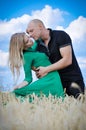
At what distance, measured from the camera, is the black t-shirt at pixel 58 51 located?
1.70 m

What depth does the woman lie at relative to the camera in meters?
1.71

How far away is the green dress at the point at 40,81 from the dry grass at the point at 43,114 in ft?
0.11

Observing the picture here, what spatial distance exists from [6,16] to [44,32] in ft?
0.55

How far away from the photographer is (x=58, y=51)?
1700 mm

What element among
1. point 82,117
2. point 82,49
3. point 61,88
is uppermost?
point 82,49

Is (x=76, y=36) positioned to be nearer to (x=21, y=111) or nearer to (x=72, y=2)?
(x=72, y=2)

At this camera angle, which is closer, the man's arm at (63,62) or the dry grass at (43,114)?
the dry grass at (43,114)

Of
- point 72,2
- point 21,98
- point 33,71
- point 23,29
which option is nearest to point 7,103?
point 21,98

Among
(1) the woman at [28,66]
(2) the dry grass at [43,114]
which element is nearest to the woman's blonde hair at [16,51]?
(1) the woman at [28,66]

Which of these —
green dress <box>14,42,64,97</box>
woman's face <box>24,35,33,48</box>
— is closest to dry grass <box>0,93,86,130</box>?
green dress <box>14,42,64,97</box>

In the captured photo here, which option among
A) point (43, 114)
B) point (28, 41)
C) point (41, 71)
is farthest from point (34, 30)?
point (43, 114)

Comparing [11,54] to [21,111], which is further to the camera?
[11,54]

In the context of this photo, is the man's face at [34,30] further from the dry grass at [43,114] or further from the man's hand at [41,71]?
the dry grass at [43,114]

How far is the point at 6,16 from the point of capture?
1.73 metres
